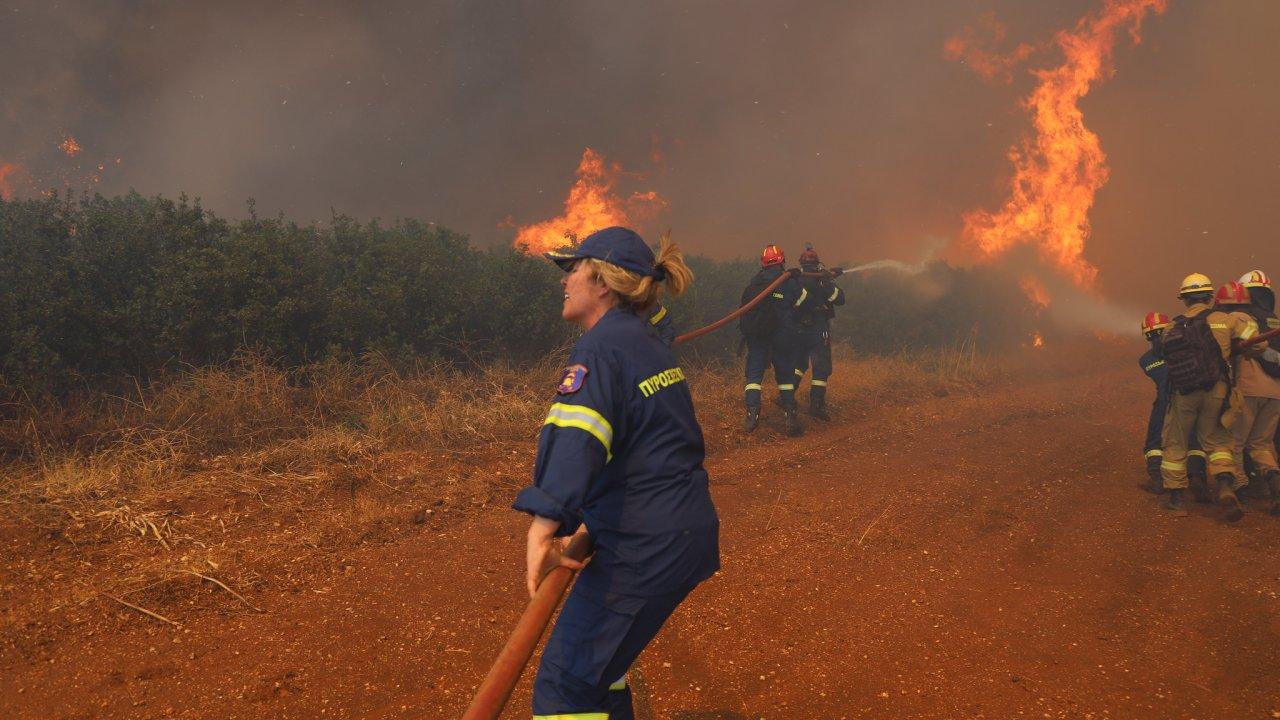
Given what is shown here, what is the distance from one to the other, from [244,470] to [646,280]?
4912mm

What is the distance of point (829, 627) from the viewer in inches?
163

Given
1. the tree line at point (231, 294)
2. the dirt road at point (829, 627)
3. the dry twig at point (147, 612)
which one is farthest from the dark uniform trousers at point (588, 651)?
the tree line at point (231, 294)

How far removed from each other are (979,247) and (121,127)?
31955 mm

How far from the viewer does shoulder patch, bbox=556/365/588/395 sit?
2051 millimetres

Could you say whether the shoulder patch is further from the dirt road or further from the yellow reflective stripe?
the dirt road

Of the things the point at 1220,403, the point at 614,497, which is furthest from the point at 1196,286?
the point at 614,497

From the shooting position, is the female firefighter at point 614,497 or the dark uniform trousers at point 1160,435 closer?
the female firefighter at point 614,497

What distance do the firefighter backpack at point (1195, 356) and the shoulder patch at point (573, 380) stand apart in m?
6.69

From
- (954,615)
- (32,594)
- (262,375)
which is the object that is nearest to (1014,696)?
(954,615)

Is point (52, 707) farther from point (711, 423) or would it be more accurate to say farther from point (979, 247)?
point (979, 247)

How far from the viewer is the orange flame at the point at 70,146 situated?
1080 inches

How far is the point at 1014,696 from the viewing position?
345 cm

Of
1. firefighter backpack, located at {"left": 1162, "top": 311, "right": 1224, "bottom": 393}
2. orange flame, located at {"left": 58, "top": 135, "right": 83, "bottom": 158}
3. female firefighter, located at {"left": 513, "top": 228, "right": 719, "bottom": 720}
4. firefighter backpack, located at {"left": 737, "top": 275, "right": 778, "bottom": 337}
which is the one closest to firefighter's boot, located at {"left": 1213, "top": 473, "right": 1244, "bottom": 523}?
firefighter backpack, located at {"left": 1162, "top": 311, "right": 1224, "bottom": 393}

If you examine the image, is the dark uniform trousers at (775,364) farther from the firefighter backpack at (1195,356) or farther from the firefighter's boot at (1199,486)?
the firefighter's boot at (1199,486)
